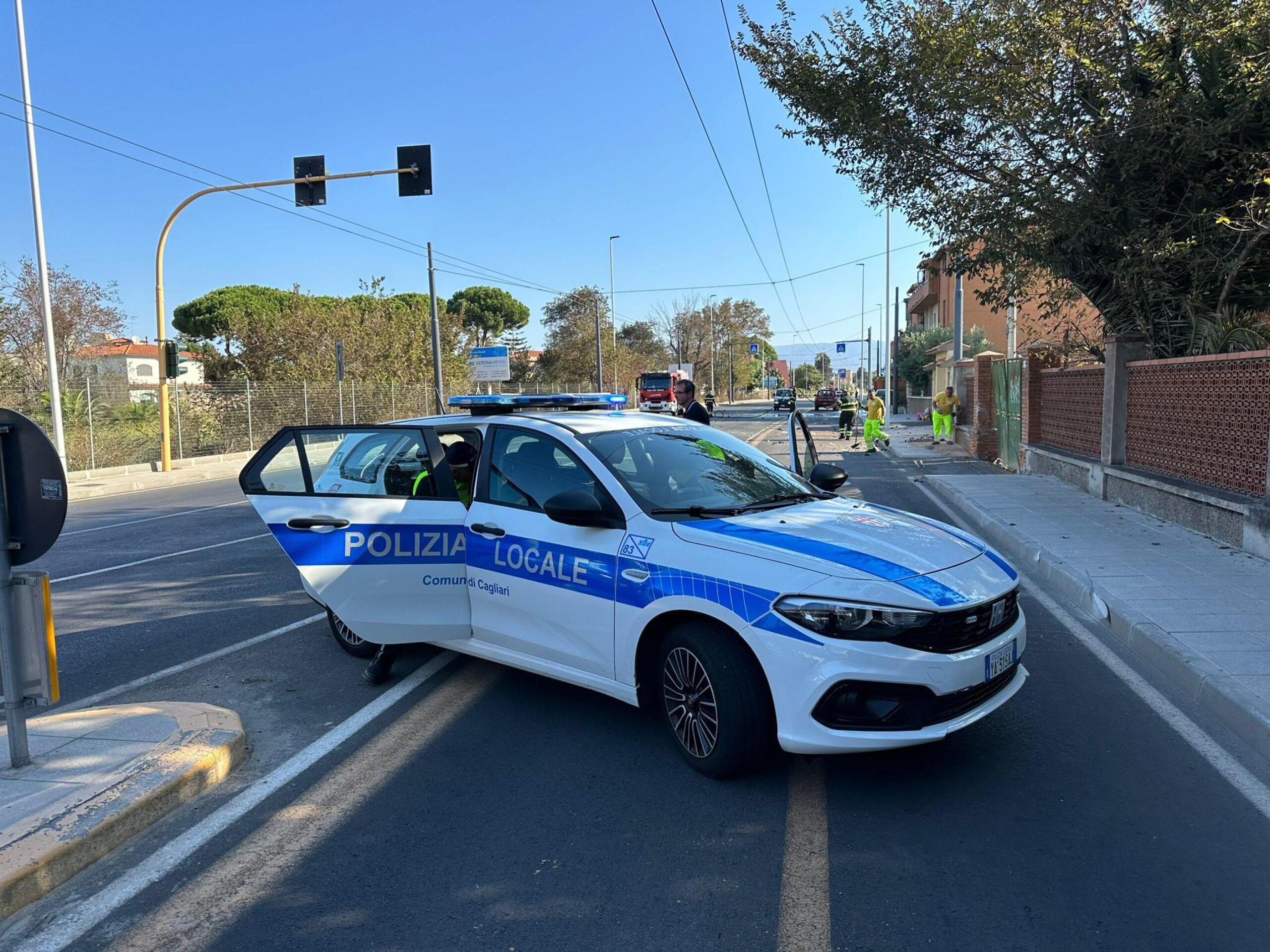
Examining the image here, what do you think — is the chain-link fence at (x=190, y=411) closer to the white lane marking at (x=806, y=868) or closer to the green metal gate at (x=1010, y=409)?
the green metal gate at (x=1010, y=409)

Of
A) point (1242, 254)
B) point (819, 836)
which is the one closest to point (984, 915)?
point (819, 836)

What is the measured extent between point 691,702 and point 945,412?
22.0 metres

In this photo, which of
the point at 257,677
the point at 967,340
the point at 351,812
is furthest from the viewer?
the point at 967,340

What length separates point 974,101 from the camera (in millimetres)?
12023

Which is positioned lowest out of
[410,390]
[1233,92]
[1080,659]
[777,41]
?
[1080,659]

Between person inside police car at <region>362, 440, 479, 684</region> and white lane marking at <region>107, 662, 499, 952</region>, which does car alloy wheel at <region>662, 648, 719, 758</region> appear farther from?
person inside police car at <region>362, 440, 479, 684</region>

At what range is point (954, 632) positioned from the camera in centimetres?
371

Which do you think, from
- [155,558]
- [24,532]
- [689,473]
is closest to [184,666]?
[24,532]

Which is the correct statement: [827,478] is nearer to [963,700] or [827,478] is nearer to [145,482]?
[963,700]

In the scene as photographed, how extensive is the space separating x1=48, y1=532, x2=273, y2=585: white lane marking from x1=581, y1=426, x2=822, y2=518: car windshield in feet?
15.9

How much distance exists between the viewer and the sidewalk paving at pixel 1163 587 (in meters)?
4.95

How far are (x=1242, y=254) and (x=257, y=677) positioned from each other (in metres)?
Result: 11.3

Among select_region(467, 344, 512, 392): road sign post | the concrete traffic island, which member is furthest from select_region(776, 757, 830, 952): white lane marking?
select_region(467, 344, 512, 392): road sign post

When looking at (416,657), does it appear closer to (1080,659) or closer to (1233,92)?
(1080,659)
